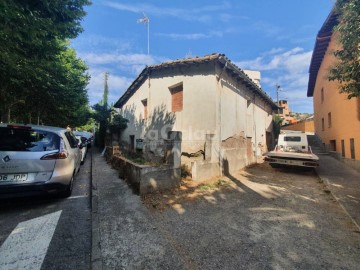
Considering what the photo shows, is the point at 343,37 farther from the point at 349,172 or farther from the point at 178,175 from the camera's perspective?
the point at 349,172

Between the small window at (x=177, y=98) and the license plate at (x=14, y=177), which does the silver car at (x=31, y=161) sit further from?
the small window at (x=177, y=98)

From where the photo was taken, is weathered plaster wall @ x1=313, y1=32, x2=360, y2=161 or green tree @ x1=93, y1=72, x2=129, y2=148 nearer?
weathered plaster wall @ x1=313, y1=32, x2=360, y2=161

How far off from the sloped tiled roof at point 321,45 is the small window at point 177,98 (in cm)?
734

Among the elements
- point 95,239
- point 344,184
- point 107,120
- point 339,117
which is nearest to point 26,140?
point 95,239

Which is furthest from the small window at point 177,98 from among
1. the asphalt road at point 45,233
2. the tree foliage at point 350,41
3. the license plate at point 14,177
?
the license plate at point 14,177

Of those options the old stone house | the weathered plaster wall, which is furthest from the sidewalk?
the old stone house

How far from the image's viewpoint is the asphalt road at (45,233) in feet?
8.82

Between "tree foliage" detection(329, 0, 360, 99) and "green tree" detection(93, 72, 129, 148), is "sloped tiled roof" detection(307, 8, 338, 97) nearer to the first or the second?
"tree foliage" detection(329, 0, 360, 99)

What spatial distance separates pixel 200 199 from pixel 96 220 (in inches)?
107

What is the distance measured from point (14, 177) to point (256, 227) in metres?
4.74

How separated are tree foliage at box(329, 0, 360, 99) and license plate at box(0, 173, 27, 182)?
7.71 meters

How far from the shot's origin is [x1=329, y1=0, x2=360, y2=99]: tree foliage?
15.3ft

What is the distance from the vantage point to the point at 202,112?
351 inches

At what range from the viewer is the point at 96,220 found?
12.8ft
